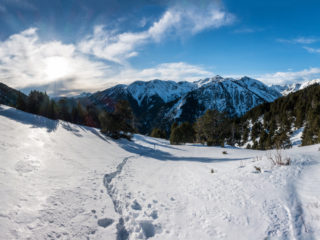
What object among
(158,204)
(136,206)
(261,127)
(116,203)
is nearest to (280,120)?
(261,127)

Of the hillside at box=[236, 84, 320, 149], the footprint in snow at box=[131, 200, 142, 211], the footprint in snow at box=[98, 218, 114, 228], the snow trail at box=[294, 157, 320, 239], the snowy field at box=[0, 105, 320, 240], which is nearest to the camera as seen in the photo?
the snow trail at box=[294, 157, 320, 239]

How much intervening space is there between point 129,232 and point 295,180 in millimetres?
6707

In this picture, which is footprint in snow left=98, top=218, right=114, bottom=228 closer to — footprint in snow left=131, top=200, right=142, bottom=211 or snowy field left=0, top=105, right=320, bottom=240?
snowy field left=0, top=105, right=320, bottom=240

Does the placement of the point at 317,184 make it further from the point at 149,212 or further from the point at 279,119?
the point at 279,119

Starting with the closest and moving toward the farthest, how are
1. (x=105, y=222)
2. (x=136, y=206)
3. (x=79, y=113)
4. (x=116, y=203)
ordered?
(x=105, y=222), (x=136, y=206), (x=116, y=203), (x=79, y=113)

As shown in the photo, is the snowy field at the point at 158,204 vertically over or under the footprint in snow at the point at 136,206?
over

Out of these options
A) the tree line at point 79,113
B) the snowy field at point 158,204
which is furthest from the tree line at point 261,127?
the snowy field at point 158,204

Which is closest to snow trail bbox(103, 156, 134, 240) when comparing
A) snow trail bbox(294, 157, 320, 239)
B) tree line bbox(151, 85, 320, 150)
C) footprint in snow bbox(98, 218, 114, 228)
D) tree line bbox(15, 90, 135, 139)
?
footprint in snow bbox(98, 218, 114, 228)

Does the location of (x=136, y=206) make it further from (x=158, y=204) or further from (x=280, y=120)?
(x=280, y=120)

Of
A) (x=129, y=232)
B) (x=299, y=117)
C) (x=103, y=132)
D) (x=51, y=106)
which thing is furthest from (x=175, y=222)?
(x=299, y=117)

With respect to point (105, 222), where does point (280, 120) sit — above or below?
above

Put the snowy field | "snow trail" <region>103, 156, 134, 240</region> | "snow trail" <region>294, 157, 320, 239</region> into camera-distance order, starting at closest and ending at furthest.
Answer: "snow trail" <region>294, 157, 320, 239</region> → the snowy field → "snow trail" <region>103, 156, 134, 240</region>

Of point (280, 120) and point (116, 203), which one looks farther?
point (280, 120)

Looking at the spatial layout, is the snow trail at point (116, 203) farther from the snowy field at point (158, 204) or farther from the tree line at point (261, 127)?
the tree line at point (261, 127)
